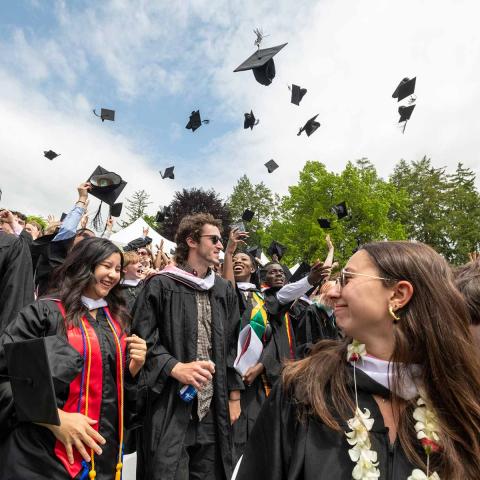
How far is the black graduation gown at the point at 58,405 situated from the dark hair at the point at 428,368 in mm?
1249

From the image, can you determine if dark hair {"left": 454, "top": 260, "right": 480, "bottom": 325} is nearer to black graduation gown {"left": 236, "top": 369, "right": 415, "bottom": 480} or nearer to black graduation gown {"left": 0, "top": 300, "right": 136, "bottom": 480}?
black graduation gown {"left": 236, "top": 369, "right": 415, "bottom": 480}

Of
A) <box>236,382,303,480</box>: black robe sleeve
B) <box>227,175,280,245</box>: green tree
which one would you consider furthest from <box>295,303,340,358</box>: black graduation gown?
<box>227,175,280,245</box>: green tree

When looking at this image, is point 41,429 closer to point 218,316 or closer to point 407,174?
point 218,316

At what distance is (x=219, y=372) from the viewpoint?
324cm

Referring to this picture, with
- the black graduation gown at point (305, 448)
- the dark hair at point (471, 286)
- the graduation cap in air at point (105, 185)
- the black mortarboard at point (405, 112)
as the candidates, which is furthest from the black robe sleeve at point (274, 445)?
the black mortarboard at point (405, 112)

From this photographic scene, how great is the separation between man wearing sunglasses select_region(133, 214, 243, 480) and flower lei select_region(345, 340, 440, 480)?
5.01 feet

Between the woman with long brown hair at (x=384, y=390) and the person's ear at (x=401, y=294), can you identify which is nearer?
the woman with long brown hair at (x=384, y=390)

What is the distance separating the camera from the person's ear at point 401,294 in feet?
5.31

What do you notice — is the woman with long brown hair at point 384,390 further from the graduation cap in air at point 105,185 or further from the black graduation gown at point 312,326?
the graduation cap in air at point 105,185

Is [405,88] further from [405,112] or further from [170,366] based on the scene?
[170,366]

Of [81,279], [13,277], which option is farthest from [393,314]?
[13,277]

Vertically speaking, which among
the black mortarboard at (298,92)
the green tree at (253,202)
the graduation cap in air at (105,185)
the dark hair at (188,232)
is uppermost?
the green tree at (253,202)

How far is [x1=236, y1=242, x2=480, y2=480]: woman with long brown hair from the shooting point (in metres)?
1.40

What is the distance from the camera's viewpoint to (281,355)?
14.3 ft
